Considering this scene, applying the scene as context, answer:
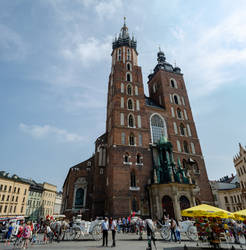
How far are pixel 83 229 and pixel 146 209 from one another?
538 inches

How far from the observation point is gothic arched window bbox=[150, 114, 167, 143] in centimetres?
3310

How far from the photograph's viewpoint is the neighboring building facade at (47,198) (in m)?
64.8

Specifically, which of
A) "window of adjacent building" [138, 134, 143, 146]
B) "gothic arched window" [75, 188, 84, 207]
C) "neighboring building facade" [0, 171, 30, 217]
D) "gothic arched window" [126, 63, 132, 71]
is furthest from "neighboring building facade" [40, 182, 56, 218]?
"gothic arched window" [126, 63, 132, 71]

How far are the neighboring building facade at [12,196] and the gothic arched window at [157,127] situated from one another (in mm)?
40088

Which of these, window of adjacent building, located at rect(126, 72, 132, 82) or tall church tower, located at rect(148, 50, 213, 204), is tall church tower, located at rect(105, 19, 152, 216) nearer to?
window of adjacent building, located at rect(126, 72, 132, 82)

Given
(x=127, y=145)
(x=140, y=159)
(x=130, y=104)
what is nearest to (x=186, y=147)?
(x=140, y=159)

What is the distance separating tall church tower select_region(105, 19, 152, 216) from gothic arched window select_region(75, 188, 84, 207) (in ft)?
19.5

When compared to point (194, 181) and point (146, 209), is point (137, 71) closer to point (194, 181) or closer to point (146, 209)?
point (194, 181)

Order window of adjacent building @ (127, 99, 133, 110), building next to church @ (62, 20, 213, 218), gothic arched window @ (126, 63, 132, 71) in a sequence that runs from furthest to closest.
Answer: gothic arched window @ (126, 63, 132, 71)
window of adjacent building @ (127, 99, 133, 110)
building next to church @ (62, 20, 213, 218)

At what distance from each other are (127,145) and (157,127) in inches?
324

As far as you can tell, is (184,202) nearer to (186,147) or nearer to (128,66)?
(186,147)

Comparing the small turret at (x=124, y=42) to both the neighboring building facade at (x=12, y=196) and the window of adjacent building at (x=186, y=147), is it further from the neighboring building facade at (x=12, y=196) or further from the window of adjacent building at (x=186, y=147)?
the neighboring building facade at (x=12, y=196)

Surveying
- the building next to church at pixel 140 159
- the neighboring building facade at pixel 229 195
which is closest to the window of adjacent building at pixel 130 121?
the building next to church at pixel 140 159

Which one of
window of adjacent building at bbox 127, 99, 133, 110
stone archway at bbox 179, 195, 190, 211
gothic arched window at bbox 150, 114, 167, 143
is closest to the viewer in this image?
stone archway at bbox 179, 195, 190, 211
